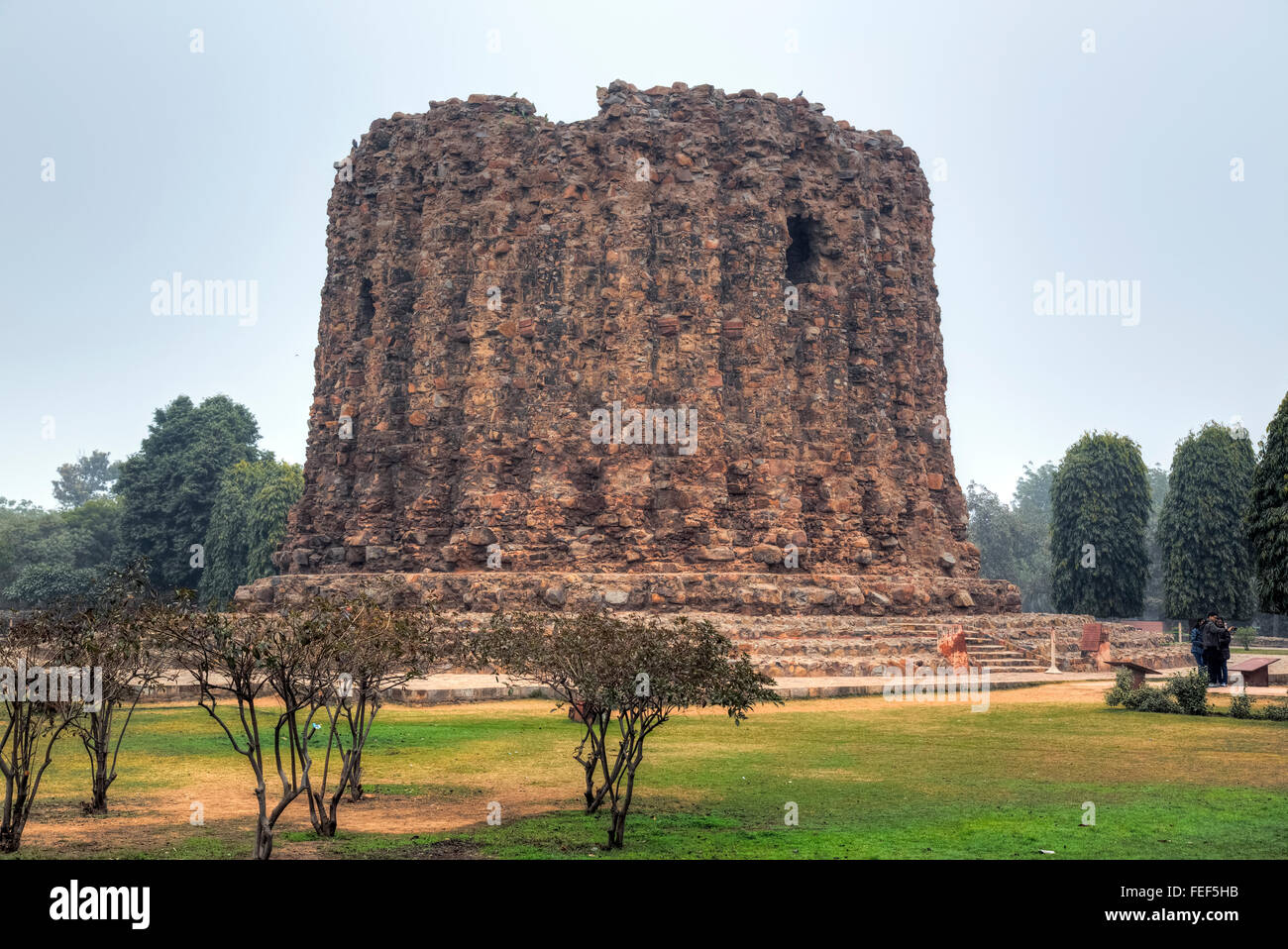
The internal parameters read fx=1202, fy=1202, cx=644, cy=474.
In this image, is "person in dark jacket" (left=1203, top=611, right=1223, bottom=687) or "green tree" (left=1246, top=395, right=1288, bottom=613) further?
"green tree" (left=1246, top=395, right=1288, bottom=613)

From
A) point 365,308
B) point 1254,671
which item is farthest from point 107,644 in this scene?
point 365,308

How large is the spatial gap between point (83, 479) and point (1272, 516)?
107821 millimetres

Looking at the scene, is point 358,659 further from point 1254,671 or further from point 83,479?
point 83,479

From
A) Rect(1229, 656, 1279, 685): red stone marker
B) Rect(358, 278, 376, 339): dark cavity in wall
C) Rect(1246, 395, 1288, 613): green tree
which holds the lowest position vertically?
Rect(1229, 656, 1279, 685): red stone marker

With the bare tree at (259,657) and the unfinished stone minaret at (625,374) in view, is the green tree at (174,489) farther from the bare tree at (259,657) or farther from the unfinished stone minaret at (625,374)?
the bare tree at (259,657)

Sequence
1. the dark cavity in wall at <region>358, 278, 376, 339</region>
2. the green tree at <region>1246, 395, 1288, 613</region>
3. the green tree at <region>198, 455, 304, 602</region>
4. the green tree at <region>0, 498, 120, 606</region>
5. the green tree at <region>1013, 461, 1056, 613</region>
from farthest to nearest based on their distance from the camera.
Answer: the green tree at <region>1013, 461, 1056, 613</region> → the green tree at <region>0, 498, 120, 606</region> → the green tree at <region>198, 455, 304, 602</region> → the dark cavity in wall at <region>358, 278, 376, 339</region> → the green tree at <region>1246, 395, 1288, 613</region>

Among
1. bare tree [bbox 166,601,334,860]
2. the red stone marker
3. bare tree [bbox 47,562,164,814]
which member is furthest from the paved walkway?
bare tree [bbox 166,601,334,860]

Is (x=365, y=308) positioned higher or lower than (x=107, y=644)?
higher

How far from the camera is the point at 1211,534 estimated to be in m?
39.6

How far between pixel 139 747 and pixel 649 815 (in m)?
6.93

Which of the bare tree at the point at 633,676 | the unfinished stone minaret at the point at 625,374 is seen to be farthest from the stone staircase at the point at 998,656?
the bare tree at the point at 633,676

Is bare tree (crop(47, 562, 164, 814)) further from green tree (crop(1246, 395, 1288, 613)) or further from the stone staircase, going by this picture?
green tree (crop(1246, 395, 1288, 613))

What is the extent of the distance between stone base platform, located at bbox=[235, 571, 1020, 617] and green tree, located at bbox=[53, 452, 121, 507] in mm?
94551

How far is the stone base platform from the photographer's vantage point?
2242cm
